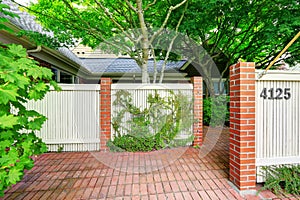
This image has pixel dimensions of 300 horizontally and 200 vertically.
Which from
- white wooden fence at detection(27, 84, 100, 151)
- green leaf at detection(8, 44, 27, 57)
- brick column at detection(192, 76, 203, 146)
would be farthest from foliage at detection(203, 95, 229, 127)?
green leaf at detection(8, 44, 27, 57)

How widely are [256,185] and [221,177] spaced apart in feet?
1.44

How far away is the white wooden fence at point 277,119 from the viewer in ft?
7.27

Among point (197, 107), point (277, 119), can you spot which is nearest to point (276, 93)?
point (277, 119)

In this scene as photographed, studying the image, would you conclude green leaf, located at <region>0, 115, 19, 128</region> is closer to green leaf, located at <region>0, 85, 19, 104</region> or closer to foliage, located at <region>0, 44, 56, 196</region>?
foliage, located at <region>0, 44, 56, 196</region>

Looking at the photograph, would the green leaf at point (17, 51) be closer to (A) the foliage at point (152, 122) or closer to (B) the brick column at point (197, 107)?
(A) the foliage at point (152, 122)

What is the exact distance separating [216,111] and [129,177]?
4.90 metres

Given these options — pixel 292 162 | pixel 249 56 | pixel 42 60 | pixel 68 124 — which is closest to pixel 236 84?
pixel 292 162

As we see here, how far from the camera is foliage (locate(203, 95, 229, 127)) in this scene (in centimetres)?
640

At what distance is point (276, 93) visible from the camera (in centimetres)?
224

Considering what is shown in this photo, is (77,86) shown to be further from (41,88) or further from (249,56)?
(249,56)

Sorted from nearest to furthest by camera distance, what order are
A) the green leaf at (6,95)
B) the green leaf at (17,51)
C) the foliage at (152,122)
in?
the green leaf at (6,95), the green leaf at (17,51), the foliage at (152,122)

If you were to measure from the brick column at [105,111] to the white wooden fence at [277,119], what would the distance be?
271 centimetres

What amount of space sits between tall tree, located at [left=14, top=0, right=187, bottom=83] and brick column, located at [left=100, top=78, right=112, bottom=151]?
1.20 m

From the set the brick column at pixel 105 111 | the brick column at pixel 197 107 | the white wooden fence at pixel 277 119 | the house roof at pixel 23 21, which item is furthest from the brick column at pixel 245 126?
the house roof at pixel 23 21
